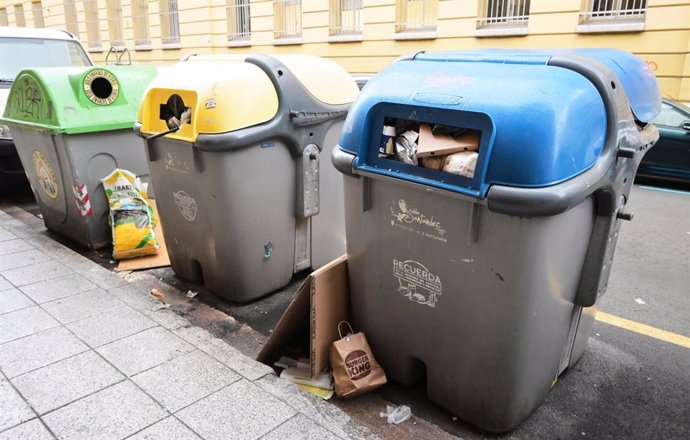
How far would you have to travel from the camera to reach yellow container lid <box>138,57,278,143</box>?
11.1 ft

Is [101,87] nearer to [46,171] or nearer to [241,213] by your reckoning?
[46,171]

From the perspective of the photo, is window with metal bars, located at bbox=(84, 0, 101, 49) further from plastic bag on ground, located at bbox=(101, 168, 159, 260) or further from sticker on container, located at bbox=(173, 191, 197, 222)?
sticker on container, located at bbox=(173, 191, 197, 222)

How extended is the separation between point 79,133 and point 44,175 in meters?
0.81

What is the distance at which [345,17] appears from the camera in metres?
14.1

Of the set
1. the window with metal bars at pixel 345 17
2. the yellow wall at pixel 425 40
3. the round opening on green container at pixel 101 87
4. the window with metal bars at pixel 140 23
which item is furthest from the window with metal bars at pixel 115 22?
the round opening on green container at pixel 101 87

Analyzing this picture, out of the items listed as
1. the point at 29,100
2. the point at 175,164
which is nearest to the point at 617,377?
the point at 175,164

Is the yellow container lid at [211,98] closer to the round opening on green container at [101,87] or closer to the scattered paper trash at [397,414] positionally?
the round opening on green container at [101,87]

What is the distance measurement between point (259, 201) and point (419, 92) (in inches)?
64.2

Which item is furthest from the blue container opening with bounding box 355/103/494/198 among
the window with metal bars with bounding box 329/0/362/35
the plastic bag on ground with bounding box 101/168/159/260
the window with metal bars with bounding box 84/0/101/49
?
the window with metal bars with bounding box 84/0/101/49

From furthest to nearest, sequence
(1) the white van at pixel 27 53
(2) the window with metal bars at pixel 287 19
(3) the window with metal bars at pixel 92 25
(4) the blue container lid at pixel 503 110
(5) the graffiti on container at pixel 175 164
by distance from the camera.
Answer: (3) the window with metal bars at pixel 92 25, (2) the window with metal bars at pixel 287 19, (1) the white van at pixel 27 53, (5) the graffiti on container at pixel 175 164, (4) the blue container lid at pixel 503 110

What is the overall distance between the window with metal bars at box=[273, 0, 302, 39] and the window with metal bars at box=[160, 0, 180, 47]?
4.64m

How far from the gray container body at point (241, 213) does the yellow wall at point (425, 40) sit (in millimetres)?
8151

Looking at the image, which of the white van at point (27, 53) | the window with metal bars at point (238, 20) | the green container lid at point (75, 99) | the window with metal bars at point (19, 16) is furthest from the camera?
the window with metal bars at point (19, 16)

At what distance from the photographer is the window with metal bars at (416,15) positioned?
12.4 m
